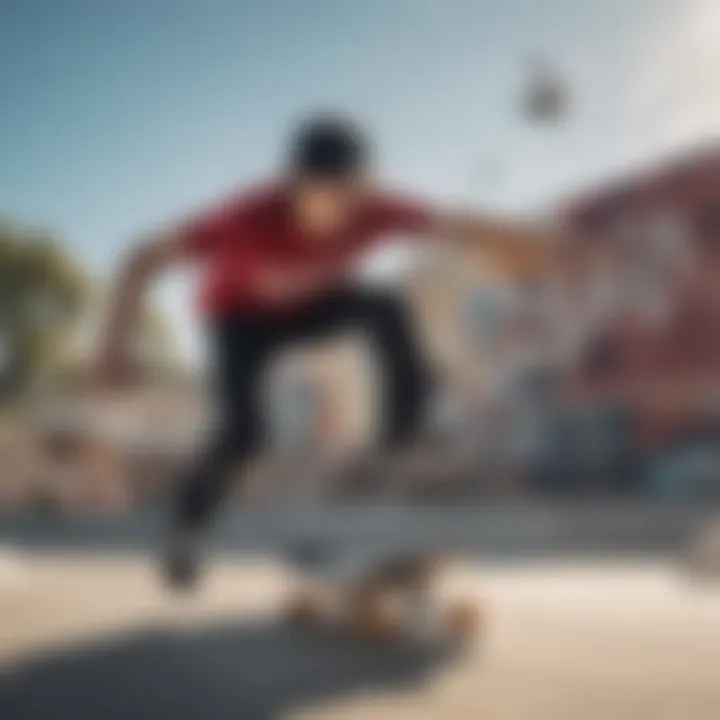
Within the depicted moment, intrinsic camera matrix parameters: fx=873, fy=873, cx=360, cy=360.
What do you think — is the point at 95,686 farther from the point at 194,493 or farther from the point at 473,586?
the point at 473,586

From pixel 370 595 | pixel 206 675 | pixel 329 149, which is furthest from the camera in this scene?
pixel 370 595

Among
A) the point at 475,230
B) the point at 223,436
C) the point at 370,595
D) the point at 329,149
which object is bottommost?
the point at 370,595

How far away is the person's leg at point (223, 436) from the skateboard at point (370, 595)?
0.57 feet

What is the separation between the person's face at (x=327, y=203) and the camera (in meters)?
1.20

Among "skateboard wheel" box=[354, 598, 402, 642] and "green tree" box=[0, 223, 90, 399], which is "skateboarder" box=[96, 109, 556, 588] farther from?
"skateboard wheel" box=[354, 598, 402, 642]

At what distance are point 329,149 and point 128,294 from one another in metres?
0.34

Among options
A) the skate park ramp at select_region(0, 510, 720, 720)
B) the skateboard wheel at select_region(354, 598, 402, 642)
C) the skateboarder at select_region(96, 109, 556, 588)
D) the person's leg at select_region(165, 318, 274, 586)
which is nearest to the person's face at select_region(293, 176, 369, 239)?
the skateboarder at select_region(96, 109, 556, 588)

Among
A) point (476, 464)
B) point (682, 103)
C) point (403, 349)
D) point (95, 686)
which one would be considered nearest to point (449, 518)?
point (476, 464)

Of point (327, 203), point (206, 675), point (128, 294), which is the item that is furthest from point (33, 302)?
point (206, 675)

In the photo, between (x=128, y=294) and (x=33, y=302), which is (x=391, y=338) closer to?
(x=128, y=294)

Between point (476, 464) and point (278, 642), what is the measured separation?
415 mm

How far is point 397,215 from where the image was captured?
3.93 ft

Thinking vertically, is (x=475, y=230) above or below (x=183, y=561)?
above

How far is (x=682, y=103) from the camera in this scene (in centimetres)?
A: 128
